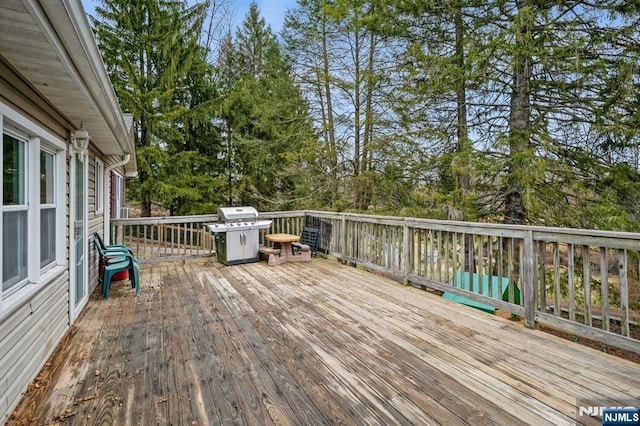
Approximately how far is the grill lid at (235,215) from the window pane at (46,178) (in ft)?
10.0

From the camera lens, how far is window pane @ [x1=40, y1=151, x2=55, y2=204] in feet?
8.55

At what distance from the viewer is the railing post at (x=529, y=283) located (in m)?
3.05

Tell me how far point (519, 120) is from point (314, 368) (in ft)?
16.8

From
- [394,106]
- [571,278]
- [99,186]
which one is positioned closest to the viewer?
[571,278]

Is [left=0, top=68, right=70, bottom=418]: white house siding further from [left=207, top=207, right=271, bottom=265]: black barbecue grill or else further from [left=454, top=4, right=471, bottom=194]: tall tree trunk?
[left=454, top=4, right=471, bottom=194]: tall tree trunk

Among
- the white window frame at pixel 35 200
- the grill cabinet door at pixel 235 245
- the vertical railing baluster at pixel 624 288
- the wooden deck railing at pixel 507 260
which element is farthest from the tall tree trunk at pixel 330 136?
the vertical railing baluster at pixel 624 288

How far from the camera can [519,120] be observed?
17.5 feet

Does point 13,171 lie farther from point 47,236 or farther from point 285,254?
point 285,254

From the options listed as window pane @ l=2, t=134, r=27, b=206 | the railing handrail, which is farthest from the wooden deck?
window pane @ l=2, t=134, r=27, b=206

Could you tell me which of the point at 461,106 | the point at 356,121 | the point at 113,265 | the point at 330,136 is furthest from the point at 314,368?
the point at 330,136

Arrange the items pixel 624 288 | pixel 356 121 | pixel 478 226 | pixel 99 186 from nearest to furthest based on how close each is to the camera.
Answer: pixel 624 288 < pixel 478 226 < pixel 99 186 < pixel 356 121

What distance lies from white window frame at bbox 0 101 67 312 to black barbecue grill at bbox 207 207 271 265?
286 centimetres

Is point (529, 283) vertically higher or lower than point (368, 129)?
lower

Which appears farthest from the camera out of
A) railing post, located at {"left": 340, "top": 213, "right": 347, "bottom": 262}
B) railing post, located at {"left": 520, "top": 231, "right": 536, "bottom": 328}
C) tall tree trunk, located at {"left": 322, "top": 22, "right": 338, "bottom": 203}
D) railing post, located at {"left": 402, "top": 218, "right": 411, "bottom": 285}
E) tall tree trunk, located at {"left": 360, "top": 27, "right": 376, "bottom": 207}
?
tall tree trunk, located at {"left": 322, "top": 22, "right": 338, "bottom": 203}
